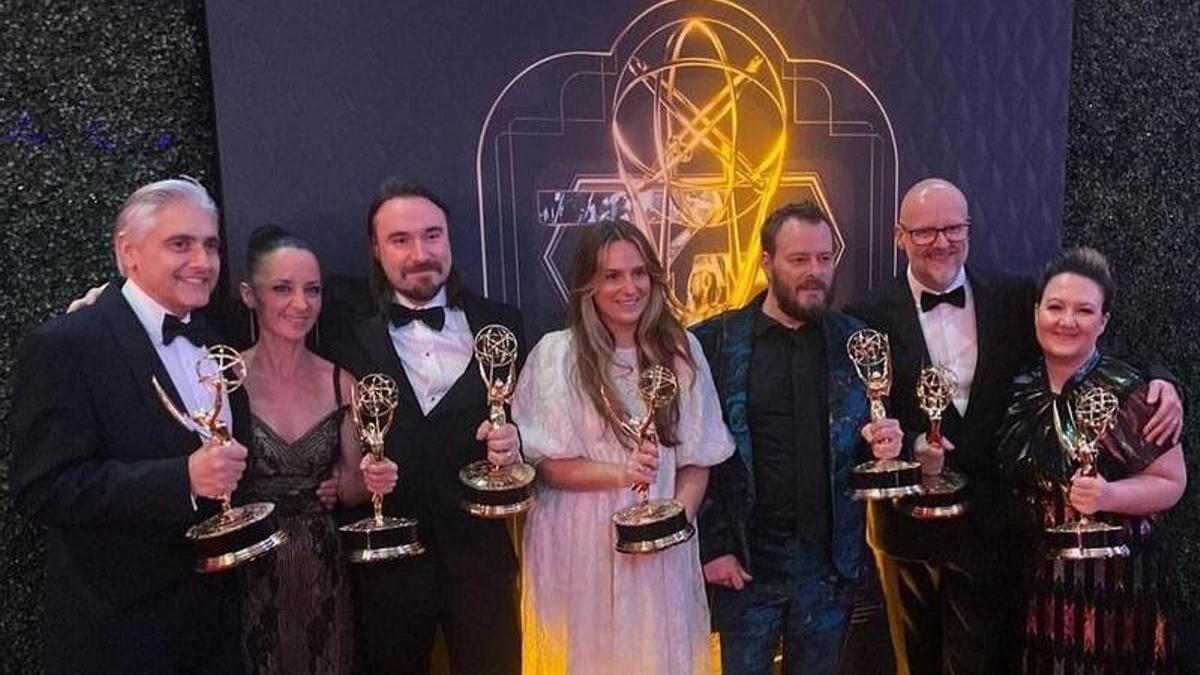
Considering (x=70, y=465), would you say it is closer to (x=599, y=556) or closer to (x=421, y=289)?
(x=421, y=289)

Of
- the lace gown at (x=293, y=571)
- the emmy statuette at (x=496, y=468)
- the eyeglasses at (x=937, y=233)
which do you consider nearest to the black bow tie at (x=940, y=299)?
the eyeglasses at (x=937, y=233)

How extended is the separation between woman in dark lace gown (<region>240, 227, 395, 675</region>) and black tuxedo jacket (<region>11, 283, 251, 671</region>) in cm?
22

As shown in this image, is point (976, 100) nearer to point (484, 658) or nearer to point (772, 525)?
point (772, 525)

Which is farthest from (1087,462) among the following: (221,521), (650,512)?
(221,521)

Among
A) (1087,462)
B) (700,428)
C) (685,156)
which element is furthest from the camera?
(685,156)

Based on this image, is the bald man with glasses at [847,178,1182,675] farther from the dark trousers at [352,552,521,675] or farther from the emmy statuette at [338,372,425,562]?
the emmy statuette at [338,372,425,562]

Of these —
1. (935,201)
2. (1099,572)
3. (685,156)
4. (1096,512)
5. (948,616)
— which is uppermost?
(685,156)

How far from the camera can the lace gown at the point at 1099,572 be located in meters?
2.85

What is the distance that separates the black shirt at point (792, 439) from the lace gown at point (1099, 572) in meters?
0.62

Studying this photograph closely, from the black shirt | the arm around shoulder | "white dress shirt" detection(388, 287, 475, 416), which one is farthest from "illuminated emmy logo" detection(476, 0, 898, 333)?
the arm around shoulder

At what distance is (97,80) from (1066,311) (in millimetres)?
3001

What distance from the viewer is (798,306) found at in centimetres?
294

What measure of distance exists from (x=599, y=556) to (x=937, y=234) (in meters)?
1.57

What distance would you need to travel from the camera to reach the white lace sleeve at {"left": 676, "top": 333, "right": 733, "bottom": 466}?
2816 mm
